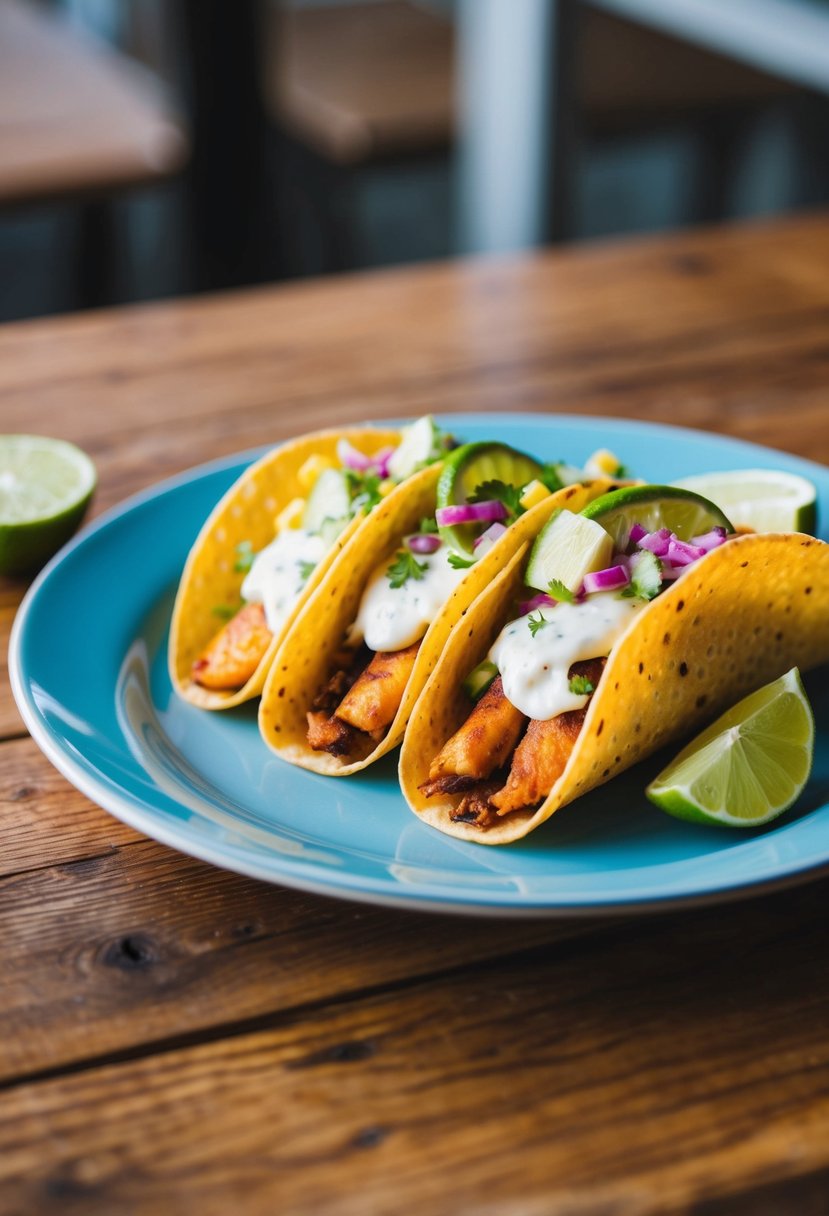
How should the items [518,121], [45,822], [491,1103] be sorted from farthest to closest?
[518,121] < [45,822] < [491,1103]

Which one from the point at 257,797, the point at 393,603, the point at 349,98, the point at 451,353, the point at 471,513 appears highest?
the point at 471,513

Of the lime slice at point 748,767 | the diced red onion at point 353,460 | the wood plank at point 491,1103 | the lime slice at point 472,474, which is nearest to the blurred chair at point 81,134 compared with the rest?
the diced red onion at point 353,460

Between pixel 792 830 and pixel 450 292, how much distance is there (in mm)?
2138

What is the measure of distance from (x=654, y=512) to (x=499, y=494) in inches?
8.5

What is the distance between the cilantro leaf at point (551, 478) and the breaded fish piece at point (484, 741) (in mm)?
325

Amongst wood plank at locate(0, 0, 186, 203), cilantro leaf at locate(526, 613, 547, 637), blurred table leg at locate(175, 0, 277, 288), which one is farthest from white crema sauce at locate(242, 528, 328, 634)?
blurred table leg at locate(175, 0, 277, 288)

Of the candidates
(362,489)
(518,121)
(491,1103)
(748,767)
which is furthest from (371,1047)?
(518,121)

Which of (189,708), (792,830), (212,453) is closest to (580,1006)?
(792,830)

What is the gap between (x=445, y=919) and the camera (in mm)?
1389

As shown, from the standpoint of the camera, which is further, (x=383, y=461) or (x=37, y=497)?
(x=37, y=497)

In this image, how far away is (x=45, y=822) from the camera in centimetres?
156

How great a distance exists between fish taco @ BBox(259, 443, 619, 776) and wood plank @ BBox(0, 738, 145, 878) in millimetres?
232

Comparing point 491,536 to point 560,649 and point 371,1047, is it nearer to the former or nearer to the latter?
point 560,649

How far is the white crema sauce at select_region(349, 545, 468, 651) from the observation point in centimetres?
170
